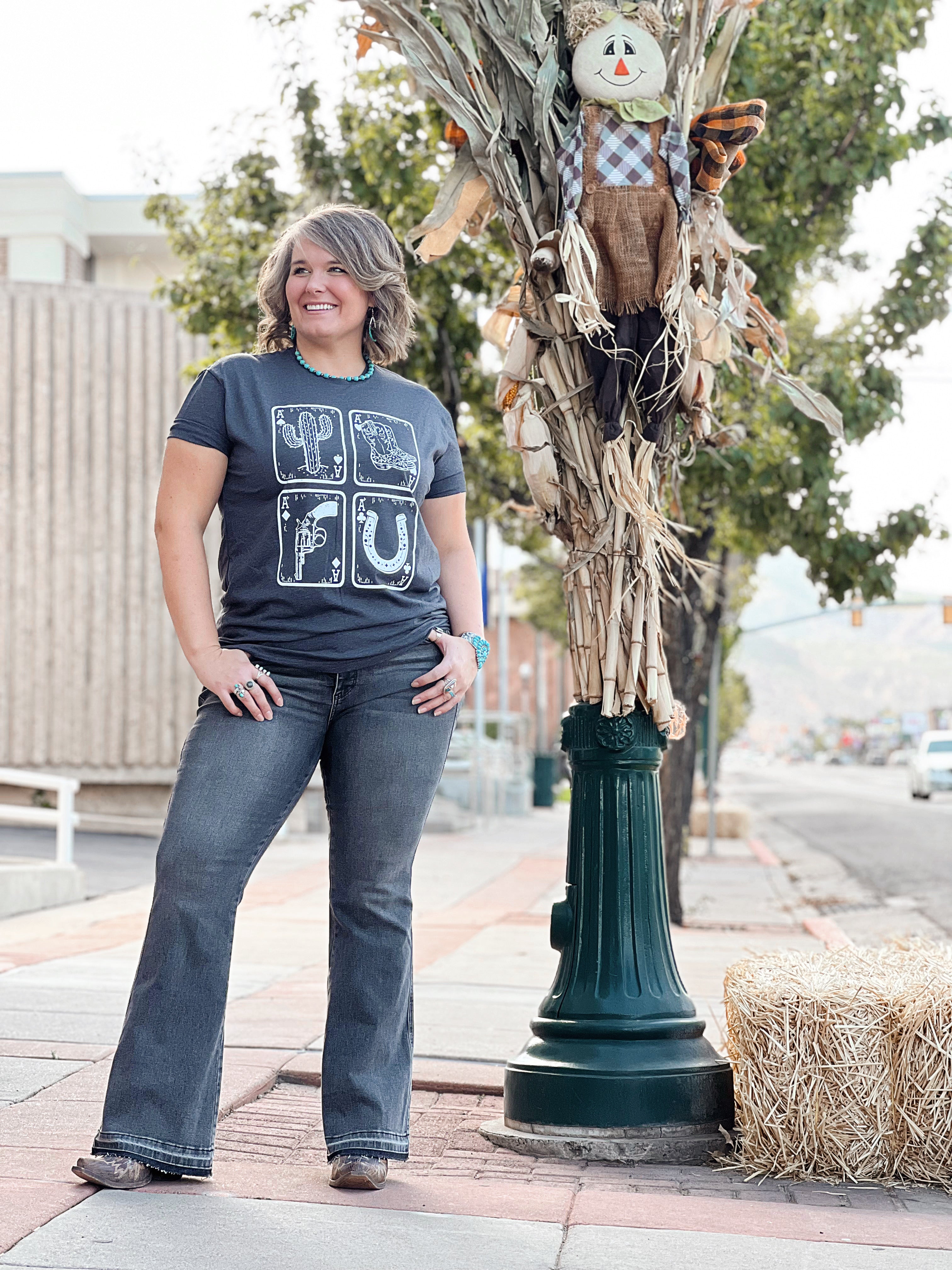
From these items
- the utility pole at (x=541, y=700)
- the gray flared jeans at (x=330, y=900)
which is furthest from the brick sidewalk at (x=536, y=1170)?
the utility pole at (x=541, y=700)

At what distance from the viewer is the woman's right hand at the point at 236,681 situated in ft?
9.27

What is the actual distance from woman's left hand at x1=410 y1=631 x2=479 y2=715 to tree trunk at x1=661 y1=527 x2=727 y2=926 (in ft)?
15.2

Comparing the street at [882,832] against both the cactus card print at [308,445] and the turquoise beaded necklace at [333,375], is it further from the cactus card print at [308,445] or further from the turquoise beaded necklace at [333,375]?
the cactus card print at [308,445]

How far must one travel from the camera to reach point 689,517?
9195 mm

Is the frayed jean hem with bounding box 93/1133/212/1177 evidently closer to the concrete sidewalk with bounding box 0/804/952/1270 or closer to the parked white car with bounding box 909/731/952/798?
the concrete sidewalk with bounding box 0/804/952/1270

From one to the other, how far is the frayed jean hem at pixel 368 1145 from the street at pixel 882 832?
7.95m

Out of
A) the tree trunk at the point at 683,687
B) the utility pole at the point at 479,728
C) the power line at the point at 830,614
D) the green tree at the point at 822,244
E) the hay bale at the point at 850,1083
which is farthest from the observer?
the power line at the point at 830,614

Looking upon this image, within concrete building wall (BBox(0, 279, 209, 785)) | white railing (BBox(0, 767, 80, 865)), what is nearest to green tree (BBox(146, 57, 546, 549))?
white railing (BBox(0, 767, 80, 865))

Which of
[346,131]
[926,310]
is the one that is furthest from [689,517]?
[346,131]

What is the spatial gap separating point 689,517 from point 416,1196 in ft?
22.2

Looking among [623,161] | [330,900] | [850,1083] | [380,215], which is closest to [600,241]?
[623,161]

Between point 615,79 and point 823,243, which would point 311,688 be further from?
point 823,243

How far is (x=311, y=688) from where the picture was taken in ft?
9.58

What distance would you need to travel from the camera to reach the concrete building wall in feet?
50.5
